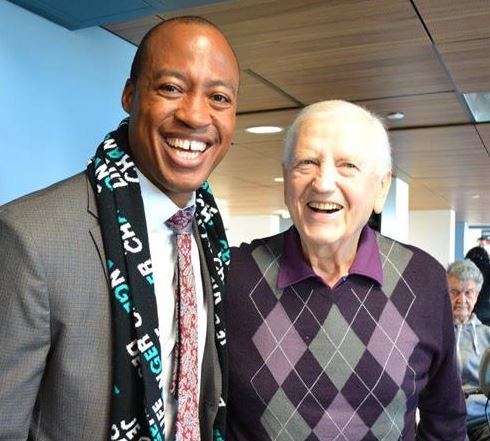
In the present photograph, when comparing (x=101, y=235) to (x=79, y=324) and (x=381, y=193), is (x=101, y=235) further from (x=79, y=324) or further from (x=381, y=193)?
(x=381, y=193)

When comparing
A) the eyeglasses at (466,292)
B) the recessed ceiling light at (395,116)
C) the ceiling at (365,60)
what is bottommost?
the eyeglasses at (466,292)

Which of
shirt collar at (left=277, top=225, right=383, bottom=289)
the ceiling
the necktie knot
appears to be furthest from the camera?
the ceiling

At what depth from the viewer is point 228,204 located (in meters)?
7.35

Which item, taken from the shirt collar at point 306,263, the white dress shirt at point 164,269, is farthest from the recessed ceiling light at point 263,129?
the white dress shirt at point 164,269

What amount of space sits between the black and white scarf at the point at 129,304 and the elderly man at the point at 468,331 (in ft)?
5.43

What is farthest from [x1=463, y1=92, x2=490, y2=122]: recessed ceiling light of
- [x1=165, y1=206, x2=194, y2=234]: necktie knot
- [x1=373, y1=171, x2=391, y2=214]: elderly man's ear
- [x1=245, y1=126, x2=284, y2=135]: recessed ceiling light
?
[x1=165, y1=206, x2=194, y2=234]: necktie knot

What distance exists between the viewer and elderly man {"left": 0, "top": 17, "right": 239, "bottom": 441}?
810 millimetres

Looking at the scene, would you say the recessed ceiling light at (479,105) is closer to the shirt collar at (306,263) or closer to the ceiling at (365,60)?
the ceiling at (365,60)

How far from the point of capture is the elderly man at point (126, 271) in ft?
2.66

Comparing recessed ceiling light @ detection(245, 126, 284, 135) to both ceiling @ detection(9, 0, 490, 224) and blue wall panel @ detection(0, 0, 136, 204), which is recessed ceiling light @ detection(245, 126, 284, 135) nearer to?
ceiling @ detection(9, 0, 490, 224)

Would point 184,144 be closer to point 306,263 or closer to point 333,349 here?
point 306,263

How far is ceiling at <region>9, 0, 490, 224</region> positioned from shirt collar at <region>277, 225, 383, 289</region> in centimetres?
64

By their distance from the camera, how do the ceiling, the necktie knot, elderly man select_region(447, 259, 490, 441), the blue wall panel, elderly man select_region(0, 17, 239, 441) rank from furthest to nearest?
elderly man select_region(447, 259, 490, 441) < the ceiling < the blue wall panel < the necktie knot < elderly man select_region(0, 17, 239, 441)

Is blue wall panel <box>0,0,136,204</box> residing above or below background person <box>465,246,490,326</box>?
above
